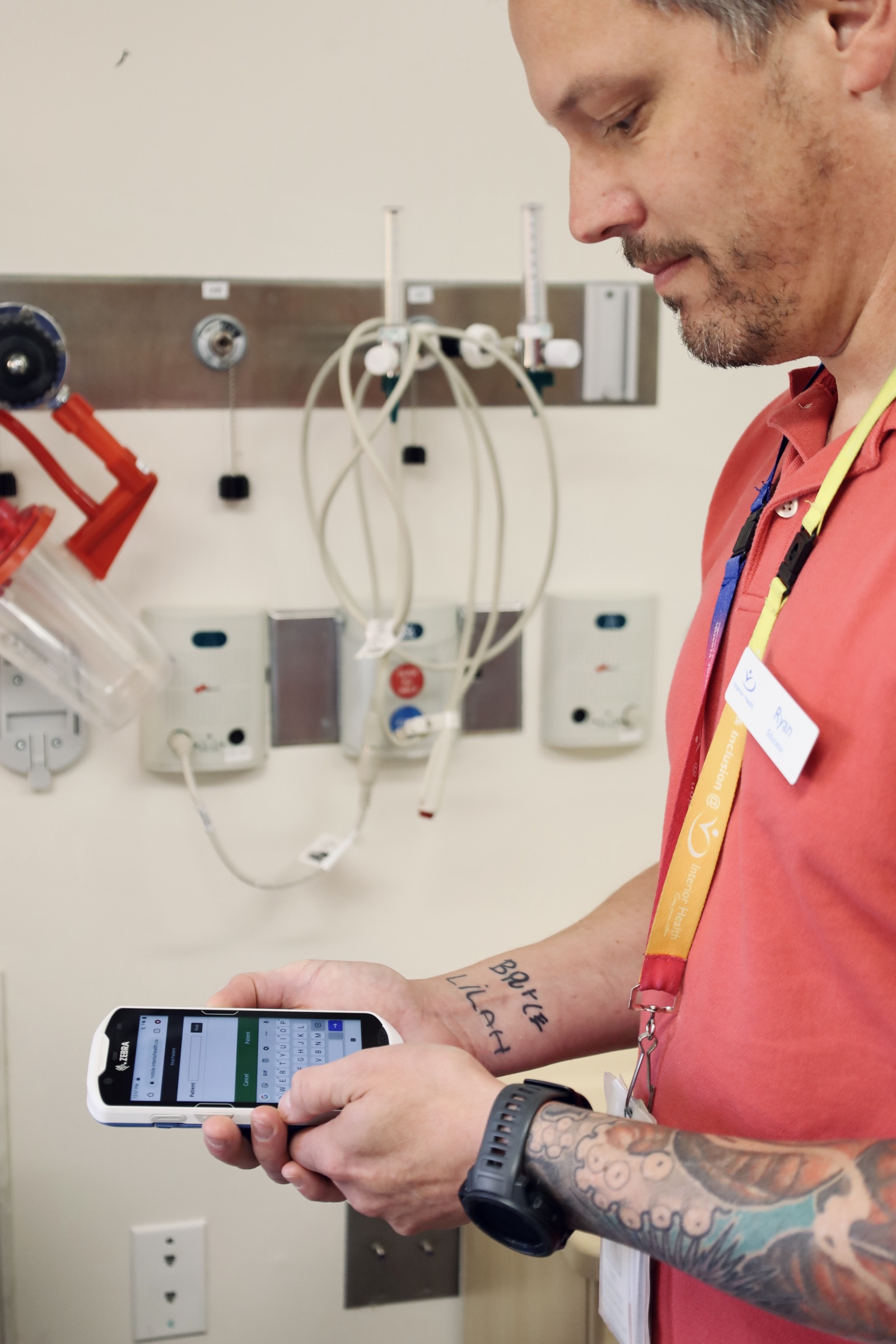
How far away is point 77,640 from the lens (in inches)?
55.7

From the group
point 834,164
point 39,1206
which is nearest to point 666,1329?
point 834,164

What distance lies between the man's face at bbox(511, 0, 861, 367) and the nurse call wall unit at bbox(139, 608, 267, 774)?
764 millimetres

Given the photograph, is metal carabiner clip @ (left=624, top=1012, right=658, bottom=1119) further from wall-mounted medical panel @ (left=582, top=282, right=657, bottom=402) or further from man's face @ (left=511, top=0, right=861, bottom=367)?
wall-mounted medical panel @ (left=582, top=282, right=657, bottom=402)

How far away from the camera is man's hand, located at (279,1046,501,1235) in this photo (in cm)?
82

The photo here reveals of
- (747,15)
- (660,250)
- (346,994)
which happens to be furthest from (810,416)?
(346,994)

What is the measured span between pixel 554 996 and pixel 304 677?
1.97ft

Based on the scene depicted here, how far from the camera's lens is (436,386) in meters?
1.55

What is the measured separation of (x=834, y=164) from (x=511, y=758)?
100 cm

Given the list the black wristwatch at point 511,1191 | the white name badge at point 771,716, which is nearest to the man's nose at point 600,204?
the white name badge at point 771,716

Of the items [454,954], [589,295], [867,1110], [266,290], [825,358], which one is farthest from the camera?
[454,954]

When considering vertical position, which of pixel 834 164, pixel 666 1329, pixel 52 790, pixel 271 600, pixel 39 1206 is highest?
pixel 834 164

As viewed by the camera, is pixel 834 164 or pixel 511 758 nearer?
pixel 834 164

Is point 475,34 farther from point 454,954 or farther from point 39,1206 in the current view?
point 39,1206

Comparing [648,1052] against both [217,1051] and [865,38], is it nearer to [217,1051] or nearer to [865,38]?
[217,1051]
